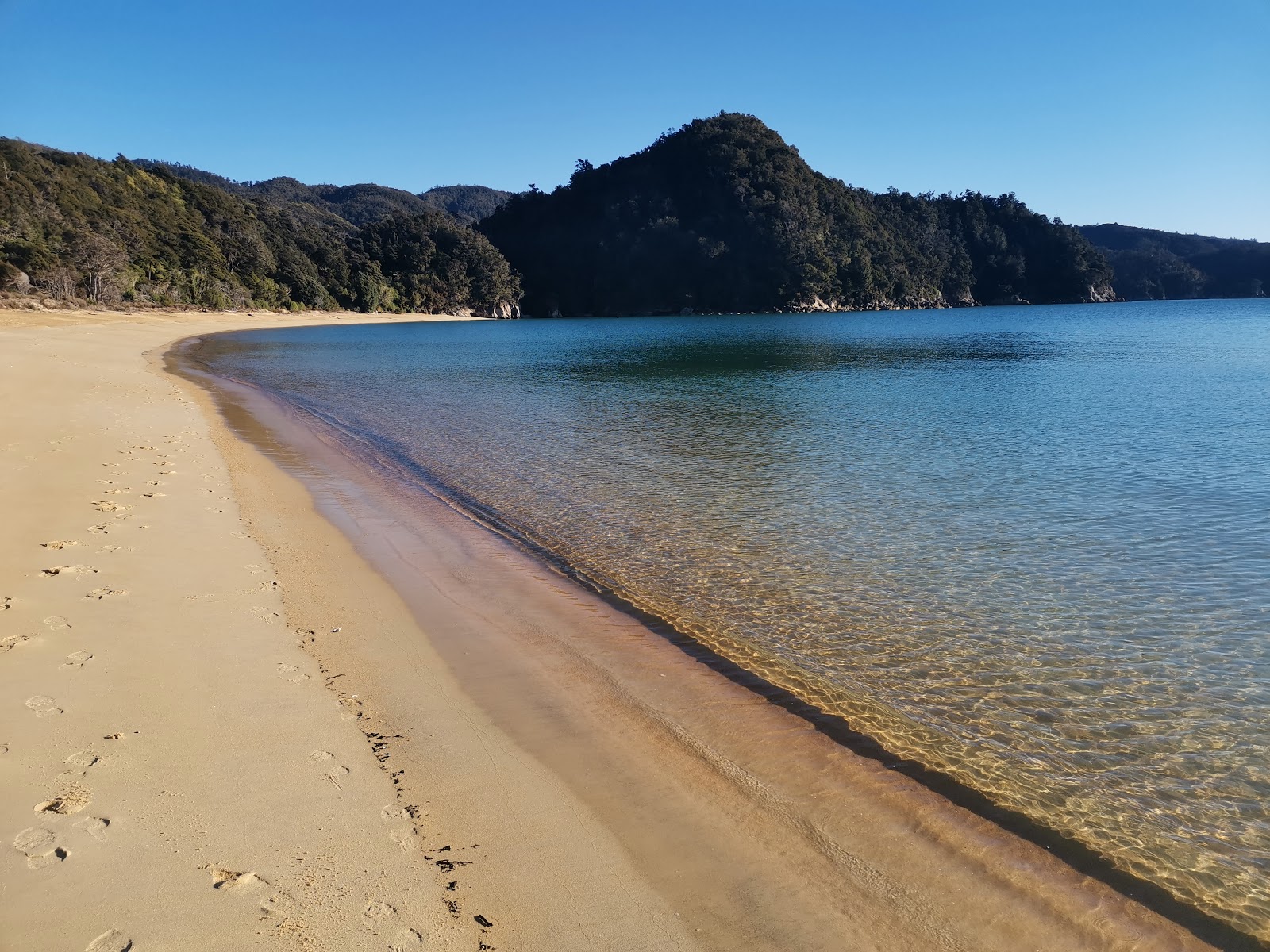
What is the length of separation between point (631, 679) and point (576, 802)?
1489 millimetres

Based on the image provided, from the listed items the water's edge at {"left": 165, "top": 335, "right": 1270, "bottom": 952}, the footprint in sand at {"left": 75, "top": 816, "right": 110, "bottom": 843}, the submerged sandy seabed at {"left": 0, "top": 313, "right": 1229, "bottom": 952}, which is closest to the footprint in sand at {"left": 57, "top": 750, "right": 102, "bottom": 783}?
the submerged sandy seabed at {"left": 0, "top": 313, "right": 1229, "bottom": 952}

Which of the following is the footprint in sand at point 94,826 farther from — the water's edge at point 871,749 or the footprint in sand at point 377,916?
the water's edge at point 871,749

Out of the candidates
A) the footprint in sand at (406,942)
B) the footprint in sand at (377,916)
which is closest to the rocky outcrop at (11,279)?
the footprint in sand at (377,916)

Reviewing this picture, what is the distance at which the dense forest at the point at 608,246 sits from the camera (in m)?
67.9

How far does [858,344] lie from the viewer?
50.7m

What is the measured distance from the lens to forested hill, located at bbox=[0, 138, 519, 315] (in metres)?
57.7

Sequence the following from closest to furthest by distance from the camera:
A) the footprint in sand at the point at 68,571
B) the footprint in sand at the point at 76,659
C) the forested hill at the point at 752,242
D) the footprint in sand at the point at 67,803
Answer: the footprint in sand at the point at 67,803 → the footprint in sand at the point at 76,659 → the footprint in sand at the point at 68,571 → the forested hill at the point at 752,242

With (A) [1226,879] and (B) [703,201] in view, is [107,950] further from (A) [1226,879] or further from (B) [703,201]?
(B) [703,201]

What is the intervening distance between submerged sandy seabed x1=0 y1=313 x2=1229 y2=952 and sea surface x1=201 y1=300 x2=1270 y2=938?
0.61m

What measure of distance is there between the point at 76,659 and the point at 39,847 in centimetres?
189

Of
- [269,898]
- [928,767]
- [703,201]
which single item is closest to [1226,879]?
[928,767]

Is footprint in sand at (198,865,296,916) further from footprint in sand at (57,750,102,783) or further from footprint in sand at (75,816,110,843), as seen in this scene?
footprint in sand at (57,750,102,783)

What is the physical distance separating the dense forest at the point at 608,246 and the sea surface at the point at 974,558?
2282 inches

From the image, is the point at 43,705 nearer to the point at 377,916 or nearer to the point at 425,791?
the point at 425,791
